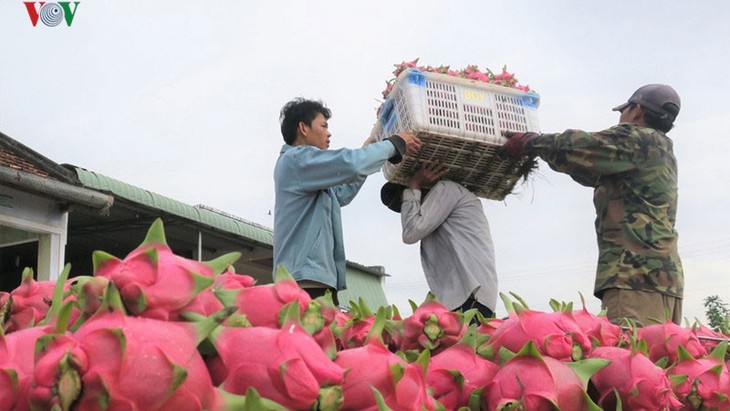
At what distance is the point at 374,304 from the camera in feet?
52.7

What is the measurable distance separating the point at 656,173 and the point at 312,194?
63.9 inches

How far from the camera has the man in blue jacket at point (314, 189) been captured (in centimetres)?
352

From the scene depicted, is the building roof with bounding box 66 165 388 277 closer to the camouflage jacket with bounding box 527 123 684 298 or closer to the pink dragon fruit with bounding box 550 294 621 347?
the camouflage jacket with bounding box 527 123 684 298

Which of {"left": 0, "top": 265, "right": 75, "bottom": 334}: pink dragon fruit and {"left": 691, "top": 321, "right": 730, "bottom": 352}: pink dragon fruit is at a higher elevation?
{"left": 0, "top": 265, "right": 75, "bottom": 334}: pink dragon fruit

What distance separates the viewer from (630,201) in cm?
356

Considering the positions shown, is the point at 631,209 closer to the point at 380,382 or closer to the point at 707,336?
the point at 707,336

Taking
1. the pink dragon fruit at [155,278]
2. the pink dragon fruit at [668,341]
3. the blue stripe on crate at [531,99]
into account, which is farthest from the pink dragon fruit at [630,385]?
the blue stripe on crate at [531,99]

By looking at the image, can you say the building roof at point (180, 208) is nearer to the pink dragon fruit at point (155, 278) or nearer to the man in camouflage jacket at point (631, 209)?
the man in camouflage jacket at point (631, 209)

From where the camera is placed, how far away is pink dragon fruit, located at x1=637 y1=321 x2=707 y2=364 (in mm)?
1922

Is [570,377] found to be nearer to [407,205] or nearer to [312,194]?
[312,194]

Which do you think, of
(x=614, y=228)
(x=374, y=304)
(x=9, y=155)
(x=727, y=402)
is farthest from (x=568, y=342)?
(x=374, y=304)

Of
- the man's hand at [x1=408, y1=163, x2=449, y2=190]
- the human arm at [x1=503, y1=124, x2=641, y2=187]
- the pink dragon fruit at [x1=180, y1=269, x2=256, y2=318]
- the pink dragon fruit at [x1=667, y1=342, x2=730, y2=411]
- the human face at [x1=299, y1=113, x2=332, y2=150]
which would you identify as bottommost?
the pink dragon fruit at [x1=667, y1=342, x2=730, y2=411]

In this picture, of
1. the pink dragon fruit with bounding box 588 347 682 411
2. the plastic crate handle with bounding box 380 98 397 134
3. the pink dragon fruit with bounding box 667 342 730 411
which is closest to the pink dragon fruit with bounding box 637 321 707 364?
the pink dragon fruit with bounding box 667 342 730 411

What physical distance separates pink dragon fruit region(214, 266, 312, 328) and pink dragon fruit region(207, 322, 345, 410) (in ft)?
0.48
